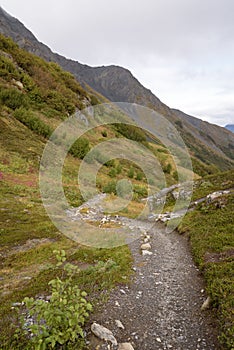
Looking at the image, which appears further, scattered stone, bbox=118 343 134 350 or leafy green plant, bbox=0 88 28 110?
leafy green plant, bbox=0 88 28 110

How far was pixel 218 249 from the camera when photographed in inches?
463

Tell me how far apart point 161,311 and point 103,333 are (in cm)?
236

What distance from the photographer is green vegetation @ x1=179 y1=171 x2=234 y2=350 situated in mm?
6916

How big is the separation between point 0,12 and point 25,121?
181 m

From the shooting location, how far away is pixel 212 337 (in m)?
6.54

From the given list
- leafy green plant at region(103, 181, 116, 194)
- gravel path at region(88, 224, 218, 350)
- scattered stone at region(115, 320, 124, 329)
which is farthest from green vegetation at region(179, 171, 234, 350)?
leafy green plant at region(103, 181, 116, 194)

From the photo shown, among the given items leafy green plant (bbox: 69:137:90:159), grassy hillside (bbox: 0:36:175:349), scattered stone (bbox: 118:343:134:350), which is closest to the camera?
scattered stone (bbox: 118:343:134:350)

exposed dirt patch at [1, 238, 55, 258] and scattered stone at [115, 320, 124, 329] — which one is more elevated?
scattered stone at [115, 320, 124, 329]

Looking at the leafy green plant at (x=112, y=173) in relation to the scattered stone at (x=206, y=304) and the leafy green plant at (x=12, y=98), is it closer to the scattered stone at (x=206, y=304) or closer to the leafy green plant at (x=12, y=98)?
the leafy green plant at (x=12, y=98)

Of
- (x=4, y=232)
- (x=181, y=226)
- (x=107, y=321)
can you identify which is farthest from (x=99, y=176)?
(x=107, y=321)

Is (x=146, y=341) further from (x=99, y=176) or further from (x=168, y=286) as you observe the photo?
(x=99, y=176)

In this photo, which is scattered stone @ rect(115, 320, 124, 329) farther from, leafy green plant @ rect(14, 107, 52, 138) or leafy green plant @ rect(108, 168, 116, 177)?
leafy green plant @ rect(14, 107, 52, 138)

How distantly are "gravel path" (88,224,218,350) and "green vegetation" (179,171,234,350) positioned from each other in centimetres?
45

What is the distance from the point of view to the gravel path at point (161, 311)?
6.45 metres
